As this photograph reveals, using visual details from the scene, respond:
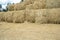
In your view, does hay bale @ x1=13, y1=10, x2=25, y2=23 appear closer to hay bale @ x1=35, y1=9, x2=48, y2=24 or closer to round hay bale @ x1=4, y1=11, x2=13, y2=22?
round hay bale @ x1=4, y1=11, x2=13, y2=22

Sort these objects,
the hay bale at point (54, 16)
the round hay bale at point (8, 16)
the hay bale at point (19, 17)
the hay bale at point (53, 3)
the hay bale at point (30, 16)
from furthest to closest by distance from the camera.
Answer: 1. the round hay bale at point (8, 16)
2. the hay bale at point (19, 17)
3. the hay bale at point (30, 16)
4. the hay bale at point (53, 3)
5. the hay bale at point (54, 16)

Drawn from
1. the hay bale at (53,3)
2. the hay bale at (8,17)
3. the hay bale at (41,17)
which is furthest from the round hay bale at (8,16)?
the hay bale at (53,3)

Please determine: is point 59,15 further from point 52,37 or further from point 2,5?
point 2,5

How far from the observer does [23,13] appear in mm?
1581

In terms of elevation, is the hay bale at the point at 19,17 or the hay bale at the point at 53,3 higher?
the hay bale at the point at 53,3

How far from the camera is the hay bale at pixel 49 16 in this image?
1230mm

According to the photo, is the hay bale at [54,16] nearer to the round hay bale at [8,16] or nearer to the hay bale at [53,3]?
the hay bale at [53,3]

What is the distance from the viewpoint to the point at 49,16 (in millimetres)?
1279

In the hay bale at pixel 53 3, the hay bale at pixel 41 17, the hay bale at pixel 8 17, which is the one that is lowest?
the hay bale at pixel 8 17

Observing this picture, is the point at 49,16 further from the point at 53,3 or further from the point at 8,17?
the point at 8,17

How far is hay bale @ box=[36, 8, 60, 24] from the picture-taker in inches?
48.4

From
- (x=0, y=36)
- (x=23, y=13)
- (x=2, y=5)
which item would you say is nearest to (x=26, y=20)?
(x=23, y=13)

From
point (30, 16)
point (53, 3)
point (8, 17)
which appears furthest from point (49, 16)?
point (8, 17)

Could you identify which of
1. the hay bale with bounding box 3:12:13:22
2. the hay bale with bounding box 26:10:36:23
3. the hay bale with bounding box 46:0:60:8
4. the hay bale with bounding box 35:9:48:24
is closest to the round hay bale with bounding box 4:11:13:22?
the hay bale with bounding box 3:12:13:22
